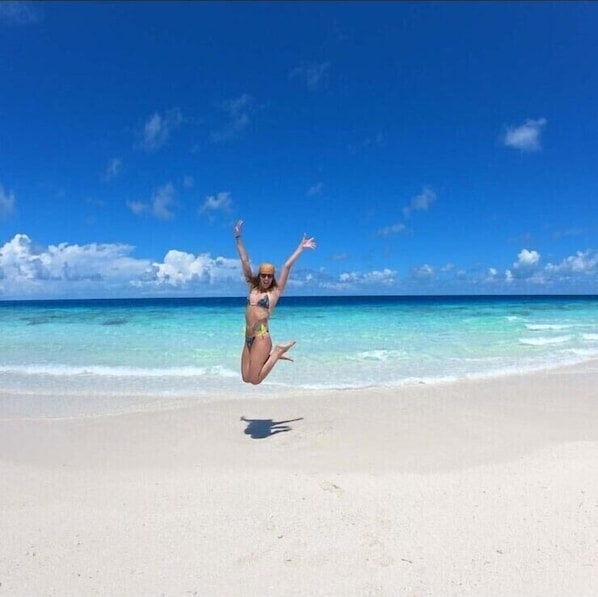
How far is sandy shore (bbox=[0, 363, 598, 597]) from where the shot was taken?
354cm

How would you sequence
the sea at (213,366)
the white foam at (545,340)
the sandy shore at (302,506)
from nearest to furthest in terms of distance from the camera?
the sandy shore at (302,506) < the sea at (213,366) < the white foam at (545,340)

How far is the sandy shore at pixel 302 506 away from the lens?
354cm

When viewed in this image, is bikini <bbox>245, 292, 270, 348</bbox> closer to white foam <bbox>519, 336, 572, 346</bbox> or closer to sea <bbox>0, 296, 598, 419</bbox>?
sea <bbox>0, 296, 598, 419</bbox>

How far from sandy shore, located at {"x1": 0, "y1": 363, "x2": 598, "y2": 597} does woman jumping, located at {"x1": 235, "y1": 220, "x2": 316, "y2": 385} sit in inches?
38.3

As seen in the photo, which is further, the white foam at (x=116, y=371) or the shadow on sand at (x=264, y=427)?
the white foam at (x=116, y=371)

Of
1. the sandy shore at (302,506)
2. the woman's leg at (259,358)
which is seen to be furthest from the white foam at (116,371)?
the woman's leg at (259,358)

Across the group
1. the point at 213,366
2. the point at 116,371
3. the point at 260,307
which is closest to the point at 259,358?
the point at 260,307

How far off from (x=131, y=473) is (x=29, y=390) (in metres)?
6.11

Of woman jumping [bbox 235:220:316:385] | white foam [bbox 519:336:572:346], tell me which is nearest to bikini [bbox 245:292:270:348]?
woman jumping [bbox 235:220:316:385]

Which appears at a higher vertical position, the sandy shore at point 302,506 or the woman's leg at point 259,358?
the woman's leg at point 259,358

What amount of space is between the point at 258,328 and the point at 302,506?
9.78 feet

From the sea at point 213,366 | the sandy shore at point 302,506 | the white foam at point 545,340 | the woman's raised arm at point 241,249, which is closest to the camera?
the sandy shore at point 302,506

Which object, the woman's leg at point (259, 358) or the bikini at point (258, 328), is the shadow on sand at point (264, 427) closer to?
the woman's leg at point (259, 358)

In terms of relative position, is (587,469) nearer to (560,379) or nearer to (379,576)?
(379,576)
